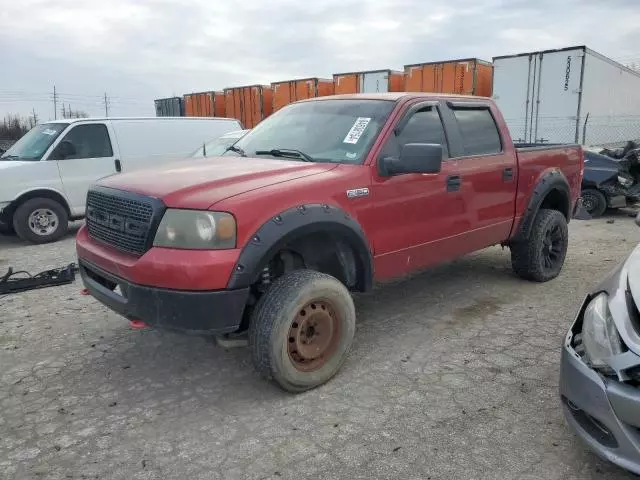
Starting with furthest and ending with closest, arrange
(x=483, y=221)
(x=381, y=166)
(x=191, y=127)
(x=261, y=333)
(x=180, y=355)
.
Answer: (x=191, y=127) → (x=483, y=221) → (x=180, y=355) → (x=381, y=166) → (x=261, y=333)

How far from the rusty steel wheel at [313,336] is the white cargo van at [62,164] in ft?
17.2

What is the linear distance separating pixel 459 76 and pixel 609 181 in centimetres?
590

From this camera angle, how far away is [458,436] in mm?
2889

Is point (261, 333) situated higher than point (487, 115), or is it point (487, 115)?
point (487, 115)

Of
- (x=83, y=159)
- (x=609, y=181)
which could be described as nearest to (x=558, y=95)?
(x=609, y=181)

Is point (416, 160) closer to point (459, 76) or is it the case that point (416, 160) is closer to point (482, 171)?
point (482, 171)

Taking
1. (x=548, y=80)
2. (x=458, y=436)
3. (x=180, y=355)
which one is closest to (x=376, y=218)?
(x=458, y=436)

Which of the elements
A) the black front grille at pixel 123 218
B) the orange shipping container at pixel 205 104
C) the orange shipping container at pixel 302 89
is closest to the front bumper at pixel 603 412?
the black front grille at pixel 123 218

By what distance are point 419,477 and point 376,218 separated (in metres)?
1.73

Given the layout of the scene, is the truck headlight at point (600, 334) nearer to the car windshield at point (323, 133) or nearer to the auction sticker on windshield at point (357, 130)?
the car windshield at point (323, 133)

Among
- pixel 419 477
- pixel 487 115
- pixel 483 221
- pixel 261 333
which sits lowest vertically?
pixel 419 477

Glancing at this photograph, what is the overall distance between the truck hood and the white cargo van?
14.4 feet

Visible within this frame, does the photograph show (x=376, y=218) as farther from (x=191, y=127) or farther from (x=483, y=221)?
(x=191, y=127)

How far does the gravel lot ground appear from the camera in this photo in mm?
2684
